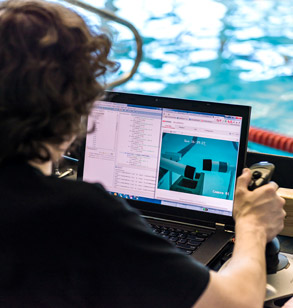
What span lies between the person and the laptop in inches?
19.3

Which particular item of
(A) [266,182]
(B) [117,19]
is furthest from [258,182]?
(B) [117,19]

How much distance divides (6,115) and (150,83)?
819 centimetres

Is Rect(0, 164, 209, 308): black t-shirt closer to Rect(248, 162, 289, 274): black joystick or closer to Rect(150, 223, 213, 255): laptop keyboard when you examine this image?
Rect(248, 162, 289, 274): black joystick

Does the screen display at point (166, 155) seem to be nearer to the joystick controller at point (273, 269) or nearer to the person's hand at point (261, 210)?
the joystick controller at point (273, 269)

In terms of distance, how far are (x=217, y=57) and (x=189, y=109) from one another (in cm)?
798

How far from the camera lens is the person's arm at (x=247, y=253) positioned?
0.75 m

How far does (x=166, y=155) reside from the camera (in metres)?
1.33

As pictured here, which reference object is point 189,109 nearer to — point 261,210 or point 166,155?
point 166,155

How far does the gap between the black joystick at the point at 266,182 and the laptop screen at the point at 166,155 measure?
0.16 m

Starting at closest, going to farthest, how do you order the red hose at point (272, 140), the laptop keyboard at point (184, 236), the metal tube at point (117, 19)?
the laptop keyboard at point (184, 236), the metal tube at point (117, 19), the red hose at point (272, 140)

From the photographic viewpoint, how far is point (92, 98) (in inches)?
32.0

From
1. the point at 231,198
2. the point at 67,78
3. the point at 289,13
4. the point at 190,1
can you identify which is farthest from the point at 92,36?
the point at 289,13

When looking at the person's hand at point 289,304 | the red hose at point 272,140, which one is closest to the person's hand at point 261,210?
the person's hand at point 289,304

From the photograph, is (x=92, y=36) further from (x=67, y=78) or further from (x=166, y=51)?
(x=166, y=51)
